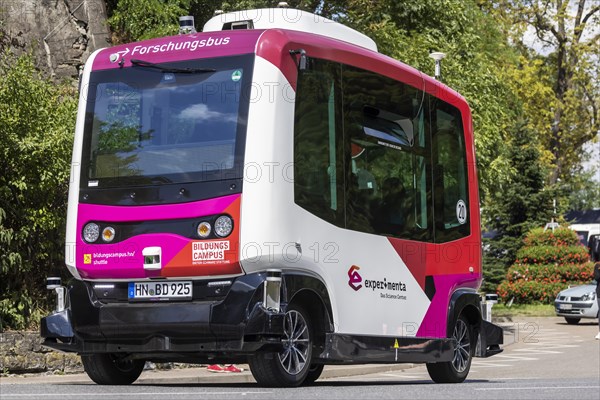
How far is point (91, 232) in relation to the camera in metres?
11.6

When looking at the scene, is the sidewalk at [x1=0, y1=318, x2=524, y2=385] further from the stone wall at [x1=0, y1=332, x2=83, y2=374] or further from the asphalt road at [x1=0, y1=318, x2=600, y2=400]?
the stone wall at [x1=0, y1=332, x2=83, y2=374]

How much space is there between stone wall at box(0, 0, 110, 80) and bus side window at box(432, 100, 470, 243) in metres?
8.85

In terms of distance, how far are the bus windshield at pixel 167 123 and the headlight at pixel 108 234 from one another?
1.39ft

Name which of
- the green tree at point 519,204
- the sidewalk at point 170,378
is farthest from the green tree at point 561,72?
the sidewalk at point 170,378

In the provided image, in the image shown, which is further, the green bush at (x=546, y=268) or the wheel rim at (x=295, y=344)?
the green bush at (x=546, y=268)

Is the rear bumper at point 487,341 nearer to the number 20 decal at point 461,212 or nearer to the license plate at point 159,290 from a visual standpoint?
the number 20 decal at point 461,212

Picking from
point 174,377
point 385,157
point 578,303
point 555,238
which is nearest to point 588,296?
point 578,303

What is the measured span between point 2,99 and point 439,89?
6.11 m

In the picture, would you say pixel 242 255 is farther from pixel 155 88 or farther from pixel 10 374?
→ pixel 10 374

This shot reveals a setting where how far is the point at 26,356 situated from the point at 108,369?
4413 mm

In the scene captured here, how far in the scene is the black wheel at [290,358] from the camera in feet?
36.3

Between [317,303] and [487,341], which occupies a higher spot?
[317,303]

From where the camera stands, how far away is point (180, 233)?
36.3ft

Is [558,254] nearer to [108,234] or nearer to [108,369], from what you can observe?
[108,369]
